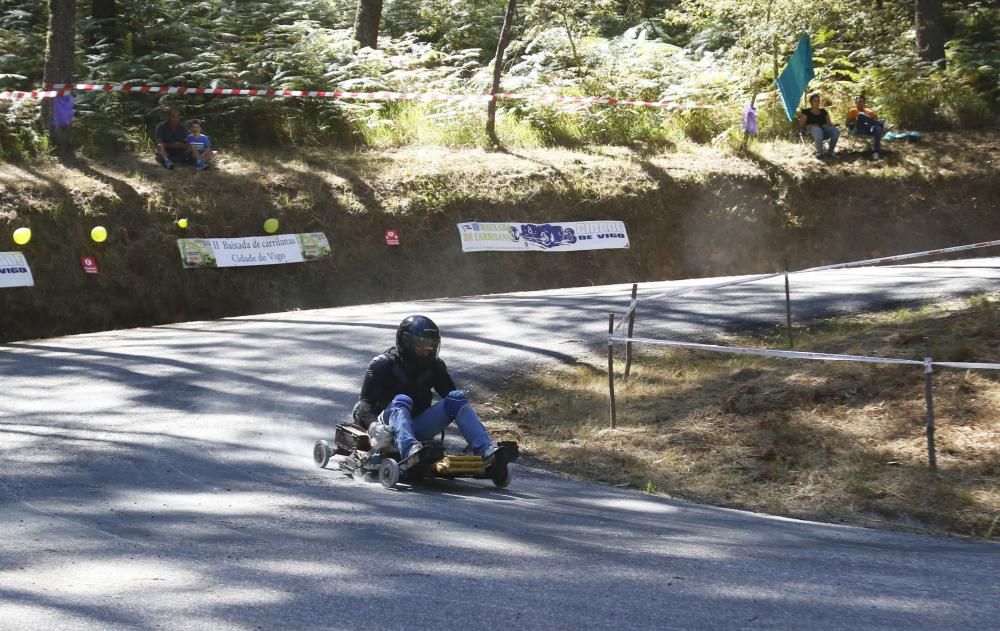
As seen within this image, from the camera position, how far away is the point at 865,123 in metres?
25.9

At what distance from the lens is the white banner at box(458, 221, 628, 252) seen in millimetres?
22266

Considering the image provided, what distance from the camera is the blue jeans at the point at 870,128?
1008 inches

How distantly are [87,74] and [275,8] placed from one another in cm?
597

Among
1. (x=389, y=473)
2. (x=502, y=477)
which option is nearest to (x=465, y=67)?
(x=502, y=477)

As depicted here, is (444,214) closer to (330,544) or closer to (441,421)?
(441,421)

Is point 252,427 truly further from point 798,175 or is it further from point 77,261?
point 798,175

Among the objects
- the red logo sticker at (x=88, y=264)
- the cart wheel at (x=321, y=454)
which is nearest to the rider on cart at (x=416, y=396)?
the cart wheel at (x=321, y=454)

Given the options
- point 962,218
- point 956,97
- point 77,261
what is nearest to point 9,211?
point 77,261

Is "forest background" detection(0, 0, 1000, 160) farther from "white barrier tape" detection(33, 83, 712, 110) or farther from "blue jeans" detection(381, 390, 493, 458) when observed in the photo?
"blue jeans" detection(381, 390, 493, 458)

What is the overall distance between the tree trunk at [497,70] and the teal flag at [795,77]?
646 cm

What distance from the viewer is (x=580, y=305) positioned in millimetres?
18312

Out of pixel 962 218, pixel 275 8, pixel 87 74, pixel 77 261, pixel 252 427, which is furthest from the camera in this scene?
pixel 275 8

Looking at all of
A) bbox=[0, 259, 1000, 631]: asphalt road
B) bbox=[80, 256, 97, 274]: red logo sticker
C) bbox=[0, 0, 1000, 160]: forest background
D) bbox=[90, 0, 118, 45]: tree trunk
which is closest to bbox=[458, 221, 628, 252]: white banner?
bbox=[0, 0, 1000, 160]: forest background

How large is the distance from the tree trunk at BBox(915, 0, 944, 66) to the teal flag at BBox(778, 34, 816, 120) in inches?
258
